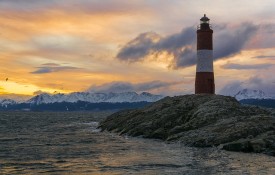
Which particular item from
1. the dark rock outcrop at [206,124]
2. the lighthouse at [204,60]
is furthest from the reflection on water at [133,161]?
the lighthouse at [204,60]

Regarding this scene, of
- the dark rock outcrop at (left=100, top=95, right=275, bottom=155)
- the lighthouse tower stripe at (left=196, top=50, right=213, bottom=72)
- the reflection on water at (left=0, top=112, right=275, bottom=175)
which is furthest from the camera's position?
the lighthouse tower stripe at (left=196, top=50, right=213, bottom=72)

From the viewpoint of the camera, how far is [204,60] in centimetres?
5781

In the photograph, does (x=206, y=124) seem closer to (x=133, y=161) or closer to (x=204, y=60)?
(x=133, y=161)

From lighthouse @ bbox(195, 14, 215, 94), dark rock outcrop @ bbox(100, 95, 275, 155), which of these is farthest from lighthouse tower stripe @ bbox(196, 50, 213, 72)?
dark rock outcrop @ bbox(100, 95, 275, 155)

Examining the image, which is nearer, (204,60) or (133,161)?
(133,161)

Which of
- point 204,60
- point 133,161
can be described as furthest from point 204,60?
point 133,161

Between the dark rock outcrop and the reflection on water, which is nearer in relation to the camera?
the reflection on water

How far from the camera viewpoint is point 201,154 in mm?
28219

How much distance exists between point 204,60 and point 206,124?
19978mm

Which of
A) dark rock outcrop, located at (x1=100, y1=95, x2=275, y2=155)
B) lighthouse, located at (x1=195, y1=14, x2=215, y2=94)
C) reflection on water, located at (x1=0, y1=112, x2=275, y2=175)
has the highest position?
lighthouse, located at (x1=195, y1=14, x2=215, y2=94)

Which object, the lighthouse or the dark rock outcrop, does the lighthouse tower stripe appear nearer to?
the lighthouse

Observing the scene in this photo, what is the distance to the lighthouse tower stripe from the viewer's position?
57.7 metres

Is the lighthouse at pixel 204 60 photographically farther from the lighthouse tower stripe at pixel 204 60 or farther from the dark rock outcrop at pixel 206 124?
the dark rock outcrop at pixel 206 124

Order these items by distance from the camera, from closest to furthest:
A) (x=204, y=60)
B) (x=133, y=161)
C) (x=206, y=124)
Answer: (x=133, y=161) < (x=206, y=124) < (x=204, y=60)
